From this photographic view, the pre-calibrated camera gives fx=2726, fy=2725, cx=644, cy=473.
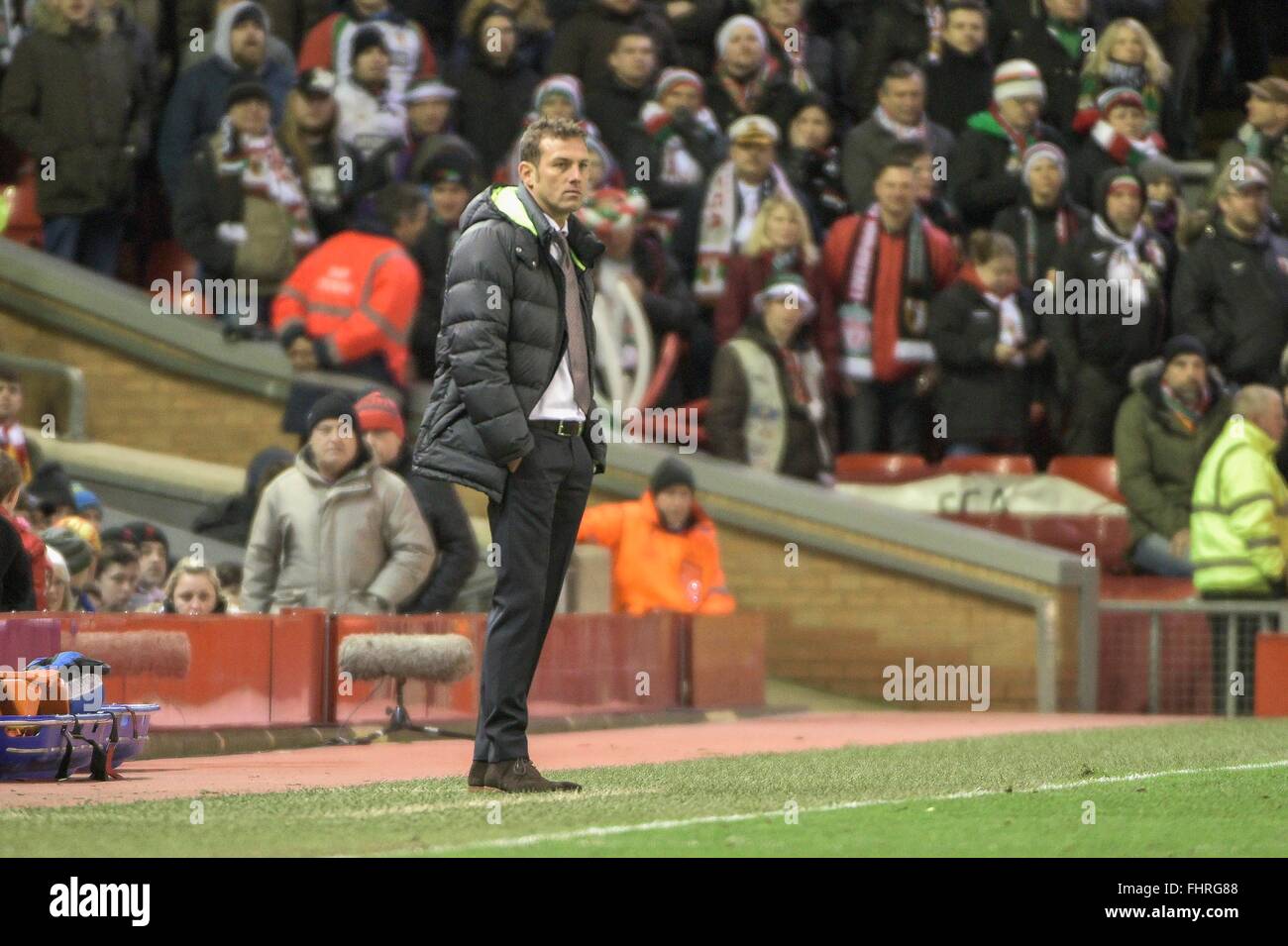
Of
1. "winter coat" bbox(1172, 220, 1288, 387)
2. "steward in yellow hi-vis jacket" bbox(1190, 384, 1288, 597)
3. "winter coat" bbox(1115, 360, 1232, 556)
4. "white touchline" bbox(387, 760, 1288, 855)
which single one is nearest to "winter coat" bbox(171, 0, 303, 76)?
"winter coat" bbox(1115, 360, 1232, 556)

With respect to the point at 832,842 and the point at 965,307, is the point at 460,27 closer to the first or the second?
the point at 965,307

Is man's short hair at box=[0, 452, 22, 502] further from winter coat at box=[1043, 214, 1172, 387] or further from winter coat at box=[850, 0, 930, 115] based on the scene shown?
winter coat at box=[850, 0, 930, 115]

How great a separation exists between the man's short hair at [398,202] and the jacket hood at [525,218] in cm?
754

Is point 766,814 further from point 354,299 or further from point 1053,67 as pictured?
point 1053,67

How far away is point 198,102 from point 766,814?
10648 millimetres

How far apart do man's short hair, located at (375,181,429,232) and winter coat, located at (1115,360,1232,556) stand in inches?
185

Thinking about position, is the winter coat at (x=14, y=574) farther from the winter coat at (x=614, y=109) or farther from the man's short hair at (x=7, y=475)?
the winter coat at (x=614, y=109)

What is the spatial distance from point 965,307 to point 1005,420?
875 mm

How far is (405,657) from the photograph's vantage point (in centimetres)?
1252

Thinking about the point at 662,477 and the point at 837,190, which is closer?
the point at 662,477

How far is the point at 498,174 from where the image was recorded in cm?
1839

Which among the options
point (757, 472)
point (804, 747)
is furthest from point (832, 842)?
point (757, 472)

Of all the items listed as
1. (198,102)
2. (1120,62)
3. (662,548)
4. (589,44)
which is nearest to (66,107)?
(198,102)

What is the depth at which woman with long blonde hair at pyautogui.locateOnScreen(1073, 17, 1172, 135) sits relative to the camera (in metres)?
19.9
